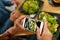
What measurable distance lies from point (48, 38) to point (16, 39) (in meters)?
0.23

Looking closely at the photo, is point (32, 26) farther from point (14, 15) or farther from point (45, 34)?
point (14, 15)

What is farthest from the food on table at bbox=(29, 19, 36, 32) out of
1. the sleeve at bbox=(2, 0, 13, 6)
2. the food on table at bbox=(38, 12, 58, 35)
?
the sleeve at bbox=(2, 0, 13, 6)

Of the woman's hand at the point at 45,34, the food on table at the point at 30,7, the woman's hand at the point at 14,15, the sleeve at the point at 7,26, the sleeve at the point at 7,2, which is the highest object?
the sleeve at the point at 7,2

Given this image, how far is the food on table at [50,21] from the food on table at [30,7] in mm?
74

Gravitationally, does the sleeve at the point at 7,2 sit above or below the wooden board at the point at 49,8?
above

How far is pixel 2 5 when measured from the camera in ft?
4.34

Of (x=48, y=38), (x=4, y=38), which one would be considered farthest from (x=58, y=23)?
(x=4, y=38)

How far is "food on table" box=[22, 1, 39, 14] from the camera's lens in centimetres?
118

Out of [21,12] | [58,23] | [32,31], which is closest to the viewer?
[32,31]

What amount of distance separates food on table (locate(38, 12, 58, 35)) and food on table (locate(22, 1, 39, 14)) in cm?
7

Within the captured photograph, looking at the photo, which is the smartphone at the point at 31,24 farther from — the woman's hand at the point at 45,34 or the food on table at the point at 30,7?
the food on table at the point at 30,7

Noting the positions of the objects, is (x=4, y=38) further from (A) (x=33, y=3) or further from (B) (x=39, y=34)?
(A) (x=33, y=3)

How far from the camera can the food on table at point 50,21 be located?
3.52ft

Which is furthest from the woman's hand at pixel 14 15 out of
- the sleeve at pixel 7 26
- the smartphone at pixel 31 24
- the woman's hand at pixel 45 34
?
the woman's hand at pixel 45 34
